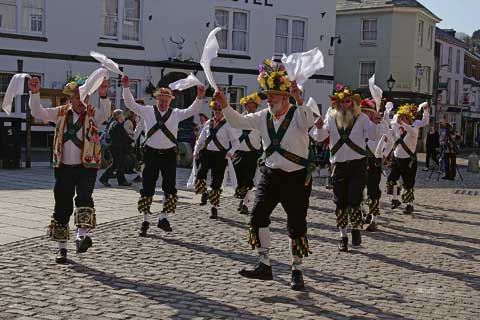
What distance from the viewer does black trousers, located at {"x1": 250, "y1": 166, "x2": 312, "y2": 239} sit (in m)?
6.76

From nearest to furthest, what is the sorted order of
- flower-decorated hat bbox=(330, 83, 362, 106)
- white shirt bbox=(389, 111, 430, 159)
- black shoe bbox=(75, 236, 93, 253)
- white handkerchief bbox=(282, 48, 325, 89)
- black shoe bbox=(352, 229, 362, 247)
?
white handkerchief bbox=(282, 48, 325, 89) < black shoe bbox=(75, 236, 93, 253) < flower-decorated hat bbox=(330, 83, 362, 106) < black shoe bbox=(352, 229, 362, 247) < white shirt bbox=(389, 111, 430, 159)

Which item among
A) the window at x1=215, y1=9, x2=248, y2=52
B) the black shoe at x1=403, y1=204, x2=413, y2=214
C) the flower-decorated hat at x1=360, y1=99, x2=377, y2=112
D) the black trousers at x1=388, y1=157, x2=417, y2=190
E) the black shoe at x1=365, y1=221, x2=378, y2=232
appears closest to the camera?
the flower-decorated hat at x1=360, y1=99, x2=377, y2=112

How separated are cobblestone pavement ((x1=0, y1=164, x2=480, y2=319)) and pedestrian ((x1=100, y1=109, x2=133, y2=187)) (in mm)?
3624

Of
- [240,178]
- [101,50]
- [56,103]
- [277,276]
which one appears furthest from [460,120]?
[277,276]

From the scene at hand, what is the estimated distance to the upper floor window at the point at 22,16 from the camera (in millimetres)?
23203

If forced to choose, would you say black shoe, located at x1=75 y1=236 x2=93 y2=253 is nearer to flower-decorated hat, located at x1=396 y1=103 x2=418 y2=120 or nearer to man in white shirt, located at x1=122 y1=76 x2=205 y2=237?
man in white shirt, located at x1=122 y1=76 x2=205 y2=237

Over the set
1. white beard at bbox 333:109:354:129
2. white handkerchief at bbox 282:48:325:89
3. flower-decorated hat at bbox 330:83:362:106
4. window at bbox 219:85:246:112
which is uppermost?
window at bbox 219:85:246:112

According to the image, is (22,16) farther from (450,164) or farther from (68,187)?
(68,187)

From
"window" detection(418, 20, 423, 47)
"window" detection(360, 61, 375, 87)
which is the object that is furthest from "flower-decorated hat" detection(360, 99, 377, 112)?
"window" detection(418, 20, 423, 47)

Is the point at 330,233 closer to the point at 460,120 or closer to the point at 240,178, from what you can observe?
the point at 240,178

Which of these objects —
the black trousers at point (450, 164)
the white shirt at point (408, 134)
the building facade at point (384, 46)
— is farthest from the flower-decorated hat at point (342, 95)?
the building facade at point (384, 46)

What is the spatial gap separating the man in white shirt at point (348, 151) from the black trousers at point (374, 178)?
7.05 feet

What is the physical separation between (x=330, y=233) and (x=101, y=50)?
1702 centimetres

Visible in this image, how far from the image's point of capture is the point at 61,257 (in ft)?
23.7
